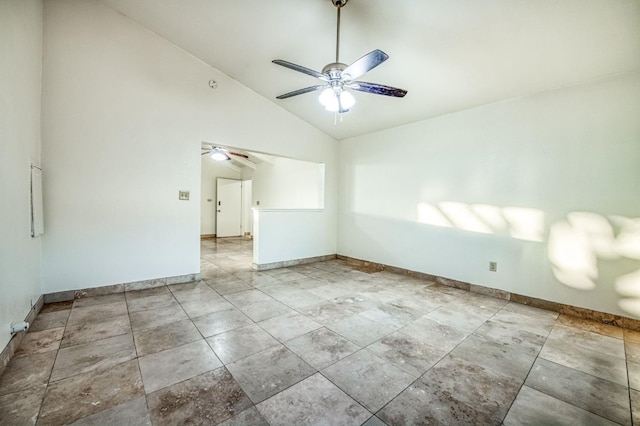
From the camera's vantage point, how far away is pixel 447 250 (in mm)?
4008

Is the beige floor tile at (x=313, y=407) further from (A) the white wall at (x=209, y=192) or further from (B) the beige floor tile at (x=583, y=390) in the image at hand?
(A) the white wall at (x=209, y=192)

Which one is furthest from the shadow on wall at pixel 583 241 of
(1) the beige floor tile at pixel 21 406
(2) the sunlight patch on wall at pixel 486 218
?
(1) the beige floor tile at pixel 21 406

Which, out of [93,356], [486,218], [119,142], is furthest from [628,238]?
[119,142]

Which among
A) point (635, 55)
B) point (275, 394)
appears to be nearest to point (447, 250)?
point (635, 55)

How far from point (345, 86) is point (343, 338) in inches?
95.1

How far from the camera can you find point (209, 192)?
29.0ft

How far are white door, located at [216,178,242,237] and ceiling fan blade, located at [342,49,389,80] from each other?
752 centimetres

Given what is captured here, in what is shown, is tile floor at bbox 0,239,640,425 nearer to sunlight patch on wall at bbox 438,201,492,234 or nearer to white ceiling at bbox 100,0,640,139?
sunlight patch on wall at bbox 438,201,492,234

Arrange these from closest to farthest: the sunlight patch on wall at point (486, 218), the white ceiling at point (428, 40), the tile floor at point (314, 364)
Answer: the tile floor at point (314, 364) → the white ceiling at point (428, 40) → the sunlight patch on wall at point (486, 218)

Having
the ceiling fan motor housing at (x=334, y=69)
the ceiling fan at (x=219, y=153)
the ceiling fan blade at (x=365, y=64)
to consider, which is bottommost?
the ceiling fan blade at (x=365, y=64)

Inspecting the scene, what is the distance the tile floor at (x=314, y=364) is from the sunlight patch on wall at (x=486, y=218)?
95 centimetres

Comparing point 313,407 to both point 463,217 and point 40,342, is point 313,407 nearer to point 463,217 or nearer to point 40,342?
point 40,342

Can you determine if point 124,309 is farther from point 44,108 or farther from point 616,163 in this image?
point 616,163

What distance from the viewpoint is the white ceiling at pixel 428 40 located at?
2.26 meters
